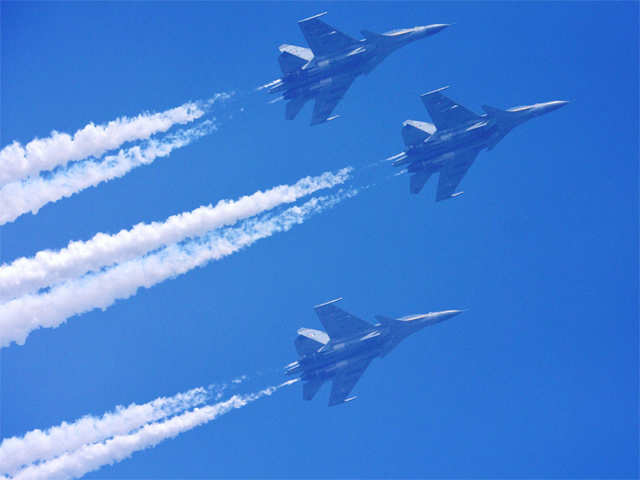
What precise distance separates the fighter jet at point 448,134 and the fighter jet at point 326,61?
13.7 feet

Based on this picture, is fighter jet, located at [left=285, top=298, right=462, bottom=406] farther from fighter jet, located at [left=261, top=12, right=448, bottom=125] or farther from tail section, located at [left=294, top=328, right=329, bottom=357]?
fighter jet, located at [left=261, top=12, right=448, bottom=125]

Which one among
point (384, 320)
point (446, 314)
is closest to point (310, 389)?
point (384, 320)

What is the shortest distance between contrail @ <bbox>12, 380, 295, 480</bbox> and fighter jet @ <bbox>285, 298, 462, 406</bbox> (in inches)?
115

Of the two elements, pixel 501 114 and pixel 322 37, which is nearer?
pixel 322 37

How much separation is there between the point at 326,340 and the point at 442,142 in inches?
581

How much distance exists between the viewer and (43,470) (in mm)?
57125

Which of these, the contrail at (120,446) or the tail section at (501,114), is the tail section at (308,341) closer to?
the contrail at (120,446)

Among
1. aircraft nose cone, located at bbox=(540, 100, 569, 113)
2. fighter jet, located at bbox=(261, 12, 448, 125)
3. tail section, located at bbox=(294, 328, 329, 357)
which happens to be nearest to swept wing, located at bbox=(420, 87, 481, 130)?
fighter jet, located at bbox=(261, 12, 448, 125)

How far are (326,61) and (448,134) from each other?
9.19 m

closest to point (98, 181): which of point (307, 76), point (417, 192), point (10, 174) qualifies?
point (10, 174)

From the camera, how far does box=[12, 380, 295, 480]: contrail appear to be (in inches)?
Answer: 2250

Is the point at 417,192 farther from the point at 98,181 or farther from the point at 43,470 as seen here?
the point at 43,470

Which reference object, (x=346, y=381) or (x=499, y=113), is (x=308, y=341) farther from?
(x=499, y=113)

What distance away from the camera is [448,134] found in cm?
6309
